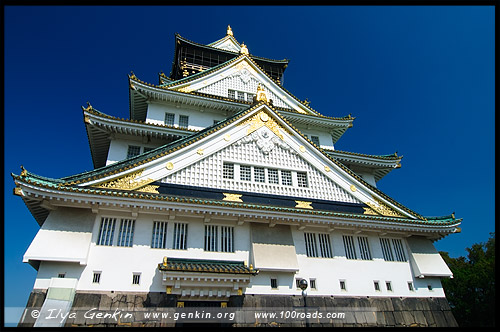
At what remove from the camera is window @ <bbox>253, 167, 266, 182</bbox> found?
15445mm

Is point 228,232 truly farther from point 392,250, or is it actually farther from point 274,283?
point 392,250

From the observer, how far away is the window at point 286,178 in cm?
1577

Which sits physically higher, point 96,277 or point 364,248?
point 364,248

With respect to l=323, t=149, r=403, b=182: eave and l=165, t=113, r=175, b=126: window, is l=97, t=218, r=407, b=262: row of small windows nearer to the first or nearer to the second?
l=323, t=149, r=403, b=182: eave

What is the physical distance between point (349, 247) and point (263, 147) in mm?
6996

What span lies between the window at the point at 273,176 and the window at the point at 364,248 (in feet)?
17.5

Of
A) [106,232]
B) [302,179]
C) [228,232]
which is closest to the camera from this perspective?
[106,232]

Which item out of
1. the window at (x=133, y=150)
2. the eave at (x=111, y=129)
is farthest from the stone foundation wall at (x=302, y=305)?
the eave at (x=111, y=129)

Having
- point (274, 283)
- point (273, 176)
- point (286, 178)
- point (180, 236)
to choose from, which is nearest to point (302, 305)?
point (274, 283)

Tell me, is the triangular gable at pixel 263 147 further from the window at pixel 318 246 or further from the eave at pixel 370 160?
the eave at pixel 370 160

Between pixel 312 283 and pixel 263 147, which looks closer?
pixel 312 283

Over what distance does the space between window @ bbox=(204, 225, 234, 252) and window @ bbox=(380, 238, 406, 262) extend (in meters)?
8.31

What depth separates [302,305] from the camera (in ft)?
40.6
